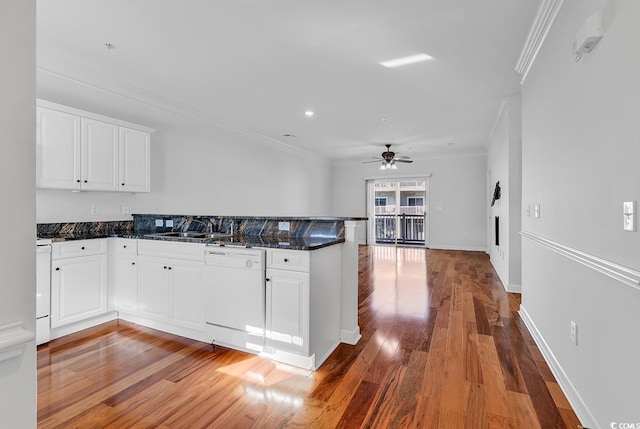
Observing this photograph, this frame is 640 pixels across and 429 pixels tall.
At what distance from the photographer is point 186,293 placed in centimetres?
271

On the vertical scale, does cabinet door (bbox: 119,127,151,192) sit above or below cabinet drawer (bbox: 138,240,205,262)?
above

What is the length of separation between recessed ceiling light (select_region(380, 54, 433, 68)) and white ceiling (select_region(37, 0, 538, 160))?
8 centimetres

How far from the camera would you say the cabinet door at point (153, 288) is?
2.84 metres

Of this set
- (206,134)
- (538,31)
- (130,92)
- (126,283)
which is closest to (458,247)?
(538,31)

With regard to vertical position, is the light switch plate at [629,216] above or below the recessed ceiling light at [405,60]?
below

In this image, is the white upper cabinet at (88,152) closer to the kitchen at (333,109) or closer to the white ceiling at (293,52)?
the kitchen at (333,109)

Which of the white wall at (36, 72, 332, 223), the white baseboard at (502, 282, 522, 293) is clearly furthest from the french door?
the white baseboard at (502, 282, 522, 293)

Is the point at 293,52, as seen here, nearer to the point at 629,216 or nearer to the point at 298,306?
the point at 298,306

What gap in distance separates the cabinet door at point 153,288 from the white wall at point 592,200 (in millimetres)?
3109

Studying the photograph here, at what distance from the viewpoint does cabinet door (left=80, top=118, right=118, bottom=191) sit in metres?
3.08

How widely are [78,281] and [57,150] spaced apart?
4.14ft

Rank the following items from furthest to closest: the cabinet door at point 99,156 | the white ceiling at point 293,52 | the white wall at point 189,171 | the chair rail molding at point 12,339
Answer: the white wall at point 189,171 → the cabinet door at point 99,156 → the white ceiling at point 293,52 → the chair rail molding at point 12,339

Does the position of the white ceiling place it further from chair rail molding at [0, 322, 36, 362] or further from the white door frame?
the white door frame

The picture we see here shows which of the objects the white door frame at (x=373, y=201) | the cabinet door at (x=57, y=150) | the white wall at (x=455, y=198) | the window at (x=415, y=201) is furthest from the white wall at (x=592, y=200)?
the window at (x=415, y=201)
